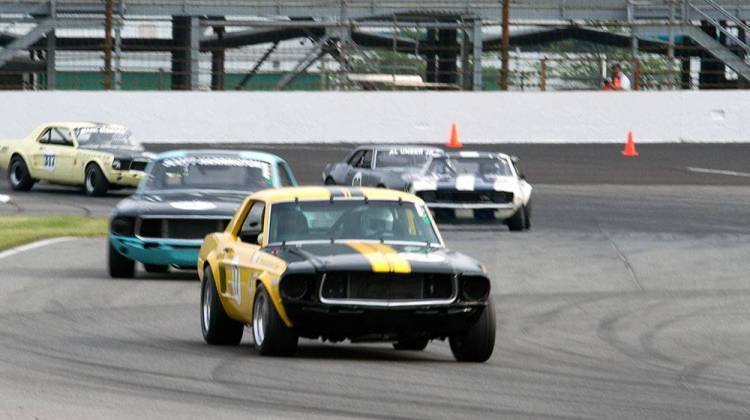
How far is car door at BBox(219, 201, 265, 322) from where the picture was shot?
37.3ft

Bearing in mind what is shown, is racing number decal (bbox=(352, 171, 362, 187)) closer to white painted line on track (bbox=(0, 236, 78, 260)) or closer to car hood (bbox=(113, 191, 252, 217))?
white painted line on track (bbox=(0, 236, 78, 260))

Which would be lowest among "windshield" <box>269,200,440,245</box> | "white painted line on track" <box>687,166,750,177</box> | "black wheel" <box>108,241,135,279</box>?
"white painted line on track" <box>687,166,750,177</box>

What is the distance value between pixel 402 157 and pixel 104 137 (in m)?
5.87

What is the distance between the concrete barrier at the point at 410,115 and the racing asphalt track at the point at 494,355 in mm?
14933

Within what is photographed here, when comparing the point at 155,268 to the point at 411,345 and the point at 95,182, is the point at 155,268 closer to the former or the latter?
the point at 411,345

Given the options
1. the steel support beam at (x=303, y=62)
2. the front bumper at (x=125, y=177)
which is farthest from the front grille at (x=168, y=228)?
the steel support beam at (x=303, y=62)

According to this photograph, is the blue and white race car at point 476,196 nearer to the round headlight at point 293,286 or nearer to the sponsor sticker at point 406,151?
the sponsor sticker at point 406,151

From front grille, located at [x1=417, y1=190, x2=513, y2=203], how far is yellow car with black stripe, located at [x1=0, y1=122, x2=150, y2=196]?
7.09m

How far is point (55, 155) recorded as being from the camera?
3039 cm

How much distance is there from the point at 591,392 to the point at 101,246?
12.3 metres

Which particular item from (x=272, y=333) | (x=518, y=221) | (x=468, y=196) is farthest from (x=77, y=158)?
(x=272, y=333)

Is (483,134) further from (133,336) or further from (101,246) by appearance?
(133,336)

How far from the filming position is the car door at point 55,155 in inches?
1189

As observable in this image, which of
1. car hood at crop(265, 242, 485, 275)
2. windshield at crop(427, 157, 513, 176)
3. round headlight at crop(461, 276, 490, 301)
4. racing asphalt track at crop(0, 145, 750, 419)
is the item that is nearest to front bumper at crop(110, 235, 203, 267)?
racing asphalt track at crop(0, 145, 750, 419)
